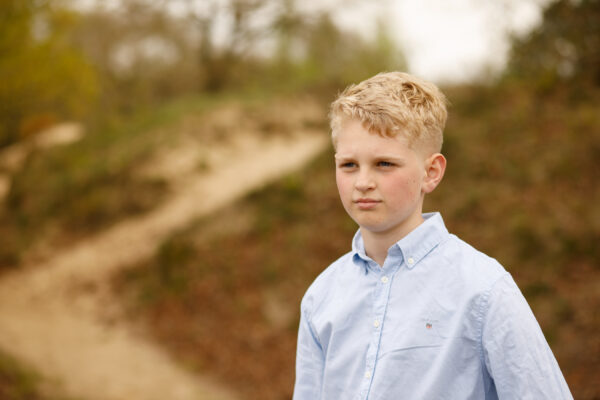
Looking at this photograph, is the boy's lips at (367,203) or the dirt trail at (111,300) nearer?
the boy's lips at (367,203)

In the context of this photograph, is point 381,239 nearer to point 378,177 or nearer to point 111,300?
point 378,177

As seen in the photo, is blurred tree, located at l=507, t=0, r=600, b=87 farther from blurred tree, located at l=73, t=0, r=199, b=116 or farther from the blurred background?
blurred tree, located at l=73, t=0, r=199, b=116

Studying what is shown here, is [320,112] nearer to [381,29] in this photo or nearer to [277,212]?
[381,29]

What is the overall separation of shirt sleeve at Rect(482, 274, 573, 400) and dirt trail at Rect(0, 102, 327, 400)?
6.00 m

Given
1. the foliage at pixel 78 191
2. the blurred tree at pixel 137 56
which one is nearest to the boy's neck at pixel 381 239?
the foliage at pixel 78 191

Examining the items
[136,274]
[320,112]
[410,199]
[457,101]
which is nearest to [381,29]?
[320,112]

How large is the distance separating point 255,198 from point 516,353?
9.91 m

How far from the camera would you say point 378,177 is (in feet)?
5.39

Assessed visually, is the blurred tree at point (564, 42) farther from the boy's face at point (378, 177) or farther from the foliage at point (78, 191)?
the foliage at point (78, 191)

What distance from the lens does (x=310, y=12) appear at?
20000 mm

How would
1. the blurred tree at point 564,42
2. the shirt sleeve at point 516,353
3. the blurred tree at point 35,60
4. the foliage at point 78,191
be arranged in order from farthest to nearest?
the foliage at point 78,191
the blurred tree at point 35,60
the blurred tree at point 564,42
the shirt sleeve at point 516,353

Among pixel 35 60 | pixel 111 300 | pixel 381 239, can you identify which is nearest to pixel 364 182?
pixel 381 239

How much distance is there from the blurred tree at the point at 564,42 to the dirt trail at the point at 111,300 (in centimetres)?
518

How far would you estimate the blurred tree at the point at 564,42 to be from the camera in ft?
16.0
